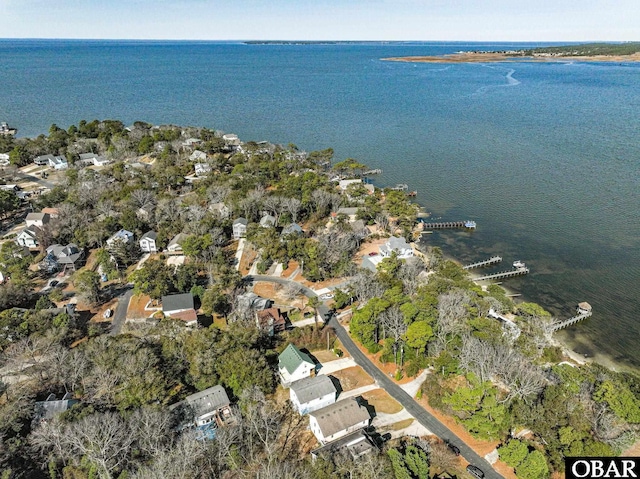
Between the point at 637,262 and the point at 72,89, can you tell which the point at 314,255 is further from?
the point at 72,89

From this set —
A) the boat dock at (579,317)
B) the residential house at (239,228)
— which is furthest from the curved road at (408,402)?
the residential house at (239,228)

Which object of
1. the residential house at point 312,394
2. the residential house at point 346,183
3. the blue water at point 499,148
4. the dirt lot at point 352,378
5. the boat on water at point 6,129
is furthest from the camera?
the boat on water at point 6,129

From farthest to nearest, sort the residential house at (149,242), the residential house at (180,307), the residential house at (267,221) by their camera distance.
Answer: the residential house at (267,221) → the residential house at (149,242) → the residential house at (180,307)

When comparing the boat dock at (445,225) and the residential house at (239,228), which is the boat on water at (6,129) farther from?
the boat dock at (445,225)

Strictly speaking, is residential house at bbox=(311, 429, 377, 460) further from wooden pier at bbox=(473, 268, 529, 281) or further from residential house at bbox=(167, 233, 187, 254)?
residential house at bbox=(167, 233, 187, 254)

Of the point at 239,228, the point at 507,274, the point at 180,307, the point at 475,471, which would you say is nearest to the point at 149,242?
the point at 239,228

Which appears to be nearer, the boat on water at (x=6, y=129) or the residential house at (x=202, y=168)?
the residential house at (x=202, y=168)
